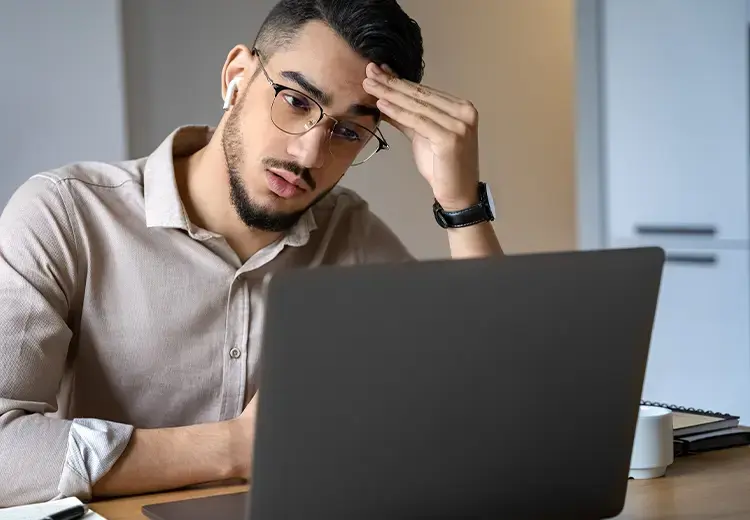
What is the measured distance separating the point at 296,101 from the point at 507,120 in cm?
263

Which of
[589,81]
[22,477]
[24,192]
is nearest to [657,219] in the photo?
[589,81]

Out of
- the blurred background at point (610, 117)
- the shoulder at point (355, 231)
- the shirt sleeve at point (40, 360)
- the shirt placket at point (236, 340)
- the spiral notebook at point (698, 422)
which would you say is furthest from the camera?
the blurred background at point (610, 117)

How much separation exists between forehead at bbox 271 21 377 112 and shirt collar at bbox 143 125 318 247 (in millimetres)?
245

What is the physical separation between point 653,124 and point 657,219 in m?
0.31

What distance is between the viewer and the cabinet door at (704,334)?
3.22 m

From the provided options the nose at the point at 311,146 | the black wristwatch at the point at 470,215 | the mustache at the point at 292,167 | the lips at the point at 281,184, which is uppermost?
the nose at the point at 311,146

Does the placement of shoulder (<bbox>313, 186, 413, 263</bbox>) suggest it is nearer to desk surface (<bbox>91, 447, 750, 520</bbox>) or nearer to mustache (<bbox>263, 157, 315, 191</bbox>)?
mustache (<bbox>263, 157, 315, 191</bbox>)

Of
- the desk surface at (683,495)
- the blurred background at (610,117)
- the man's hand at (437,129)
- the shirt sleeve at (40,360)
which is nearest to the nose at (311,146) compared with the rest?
the man's hand at (437,129)

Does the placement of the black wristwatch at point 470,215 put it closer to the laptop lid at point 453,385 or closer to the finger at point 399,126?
the finger at point 399,126

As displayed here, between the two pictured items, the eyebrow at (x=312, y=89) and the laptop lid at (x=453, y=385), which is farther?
the eyebrow at (x=312, y=89)

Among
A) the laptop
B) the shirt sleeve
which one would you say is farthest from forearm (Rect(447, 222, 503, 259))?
the laptop

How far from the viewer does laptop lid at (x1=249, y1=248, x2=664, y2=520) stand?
0.90m

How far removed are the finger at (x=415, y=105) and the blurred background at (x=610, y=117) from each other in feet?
4.75

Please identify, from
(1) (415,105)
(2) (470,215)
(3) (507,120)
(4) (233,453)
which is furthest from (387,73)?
(3) (507,120)
